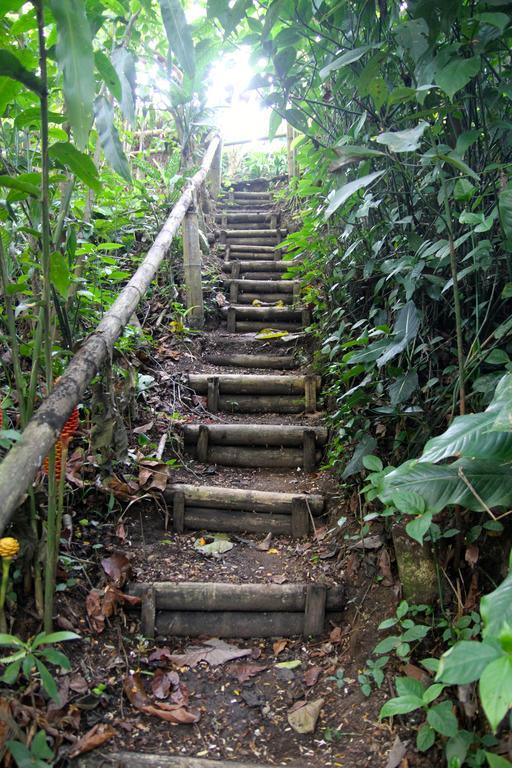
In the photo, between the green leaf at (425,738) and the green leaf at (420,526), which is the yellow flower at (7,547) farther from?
the green leaf at (425,738)

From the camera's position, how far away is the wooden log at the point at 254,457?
299 centimetres

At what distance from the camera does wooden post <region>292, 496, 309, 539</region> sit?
2490 mm

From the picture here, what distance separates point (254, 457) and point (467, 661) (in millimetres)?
2107

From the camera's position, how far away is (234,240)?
639cm

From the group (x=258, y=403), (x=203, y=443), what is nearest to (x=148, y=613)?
(x=203, y=443)

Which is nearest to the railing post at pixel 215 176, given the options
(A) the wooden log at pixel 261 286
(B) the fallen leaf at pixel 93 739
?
(A) the wooden log at pixel 261 286

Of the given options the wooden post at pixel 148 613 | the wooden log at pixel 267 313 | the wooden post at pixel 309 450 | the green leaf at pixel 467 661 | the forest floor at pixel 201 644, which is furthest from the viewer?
the wooden log at pixel 267 313

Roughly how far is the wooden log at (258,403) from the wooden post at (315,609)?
1.56m

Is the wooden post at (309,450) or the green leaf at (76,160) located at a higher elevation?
the green leaf at (76,160)

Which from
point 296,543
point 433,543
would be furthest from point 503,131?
point 296,543

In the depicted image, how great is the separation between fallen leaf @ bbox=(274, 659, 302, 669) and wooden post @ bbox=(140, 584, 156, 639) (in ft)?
1.44

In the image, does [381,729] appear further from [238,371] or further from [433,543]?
[238,371]

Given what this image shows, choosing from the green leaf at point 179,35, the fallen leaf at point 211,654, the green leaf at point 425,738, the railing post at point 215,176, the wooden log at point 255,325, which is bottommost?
the fallen leaf at point 211,654

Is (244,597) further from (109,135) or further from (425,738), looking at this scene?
(109,135)
